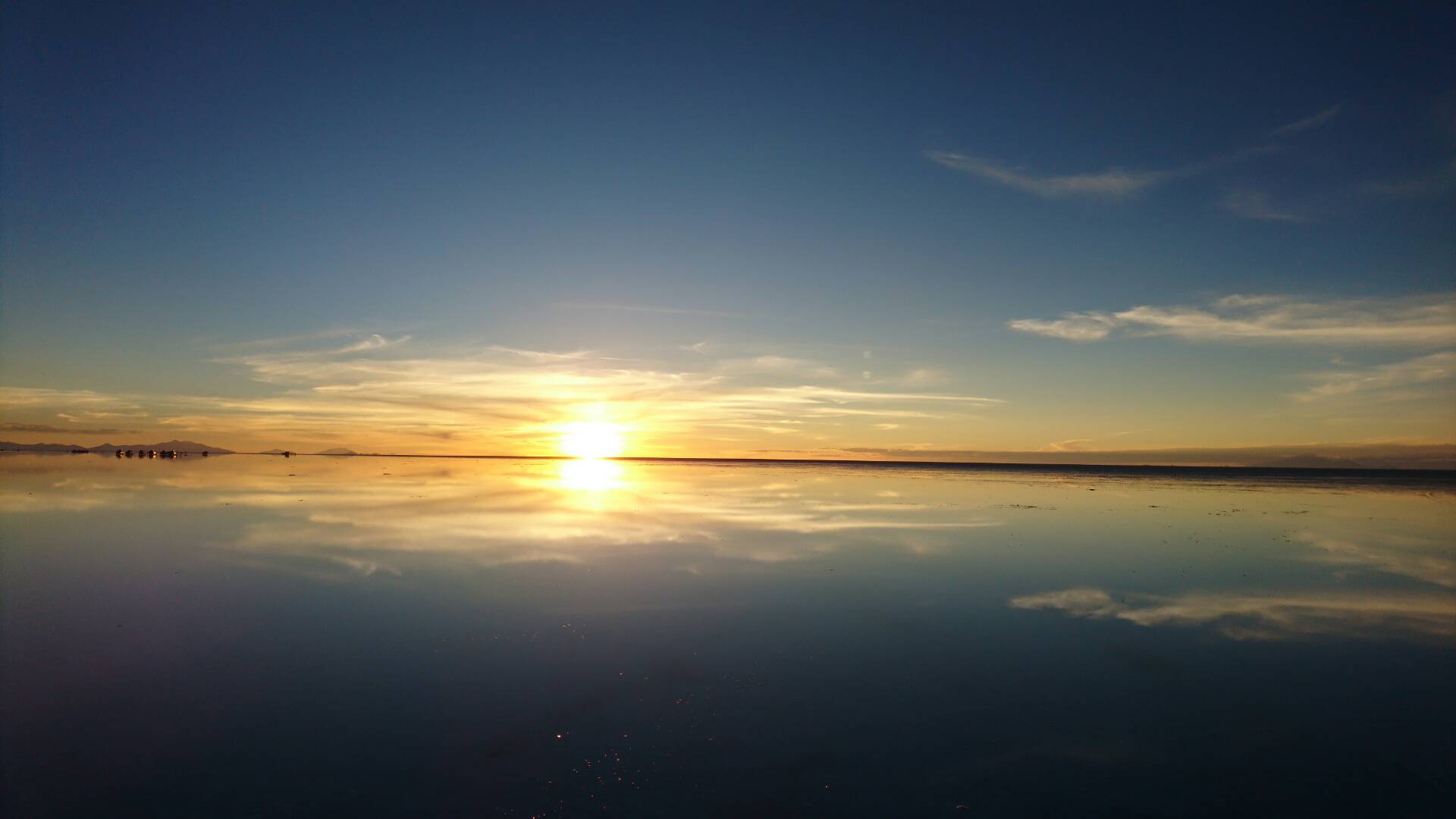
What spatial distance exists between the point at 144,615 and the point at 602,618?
34.3ft

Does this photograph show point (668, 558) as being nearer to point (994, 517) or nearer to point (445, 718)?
point (445, 718)

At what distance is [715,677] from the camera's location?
12594 millimetres

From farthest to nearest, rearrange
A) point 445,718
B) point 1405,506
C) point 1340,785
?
point 1405,506 → point 445,718 → point 1340,785

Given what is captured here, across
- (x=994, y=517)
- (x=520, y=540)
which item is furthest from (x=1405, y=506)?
(x=520, y=540)

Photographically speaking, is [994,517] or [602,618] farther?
[994,517]

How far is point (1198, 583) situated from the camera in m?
21.7

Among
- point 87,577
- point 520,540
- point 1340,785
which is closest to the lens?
point 1340,785

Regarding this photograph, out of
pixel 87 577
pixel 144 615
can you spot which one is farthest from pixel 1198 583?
pixel 87 577

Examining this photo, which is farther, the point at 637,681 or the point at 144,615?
the point at 144,615

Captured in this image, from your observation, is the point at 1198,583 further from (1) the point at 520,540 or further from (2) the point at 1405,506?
(2) the point at 1405,506

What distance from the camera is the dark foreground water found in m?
8.79

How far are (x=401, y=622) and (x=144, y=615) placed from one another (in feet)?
19.9

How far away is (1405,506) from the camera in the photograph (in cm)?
5053

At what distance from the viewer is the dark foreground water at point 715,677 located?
28.8 ft
